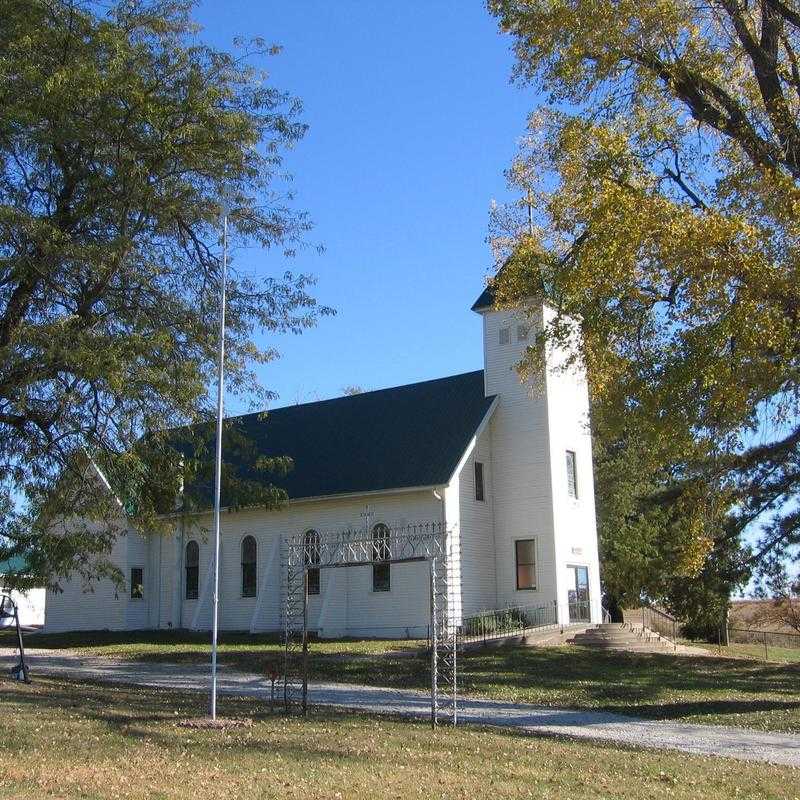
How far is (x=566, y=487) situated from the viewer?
1296 inches

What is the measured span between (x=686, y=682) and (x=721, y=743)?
811cm

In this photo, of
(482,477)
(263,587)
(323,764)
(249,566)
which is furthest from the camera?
(249,566)

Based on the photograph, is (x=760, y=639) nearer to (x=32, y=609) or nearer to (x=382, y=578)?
(x=382, y=578)

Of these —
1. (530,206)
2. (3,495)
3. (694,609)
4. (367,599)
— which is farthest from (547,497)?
(3,495)

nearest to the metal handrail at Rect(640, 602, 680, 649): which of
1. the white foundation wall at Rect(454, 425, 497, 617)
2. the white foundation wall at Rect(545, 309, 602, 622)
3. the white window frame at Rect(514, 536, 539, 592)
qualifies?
the white foundation wall at Rect(545, 309, 602, 622)

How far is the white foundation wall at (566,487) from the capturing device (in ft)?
105

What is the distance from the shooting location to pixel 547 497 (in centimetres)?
3189

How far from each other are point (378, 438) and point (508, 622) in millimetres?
8449

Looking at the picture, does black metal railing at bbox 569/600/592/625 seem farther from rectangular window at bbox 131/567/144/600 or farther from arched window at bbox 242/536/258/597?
rectangular window at bbox 131/567/144/600

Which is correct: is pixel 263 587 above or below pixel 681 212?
below

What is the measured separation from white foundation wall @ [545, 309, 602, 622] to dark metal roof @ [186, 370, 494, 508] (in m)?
2.55

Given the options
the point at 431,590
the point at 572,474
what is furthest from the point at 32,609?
the point at 431,590

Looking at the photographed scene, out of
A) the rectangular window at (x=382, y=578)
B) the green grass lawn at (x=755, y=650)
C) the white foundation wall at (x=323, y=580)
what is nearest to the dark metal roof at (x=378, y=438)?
the white foundation wall at (x=323, y=580)

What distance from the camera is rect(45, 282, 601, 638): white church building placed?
1238 inches
